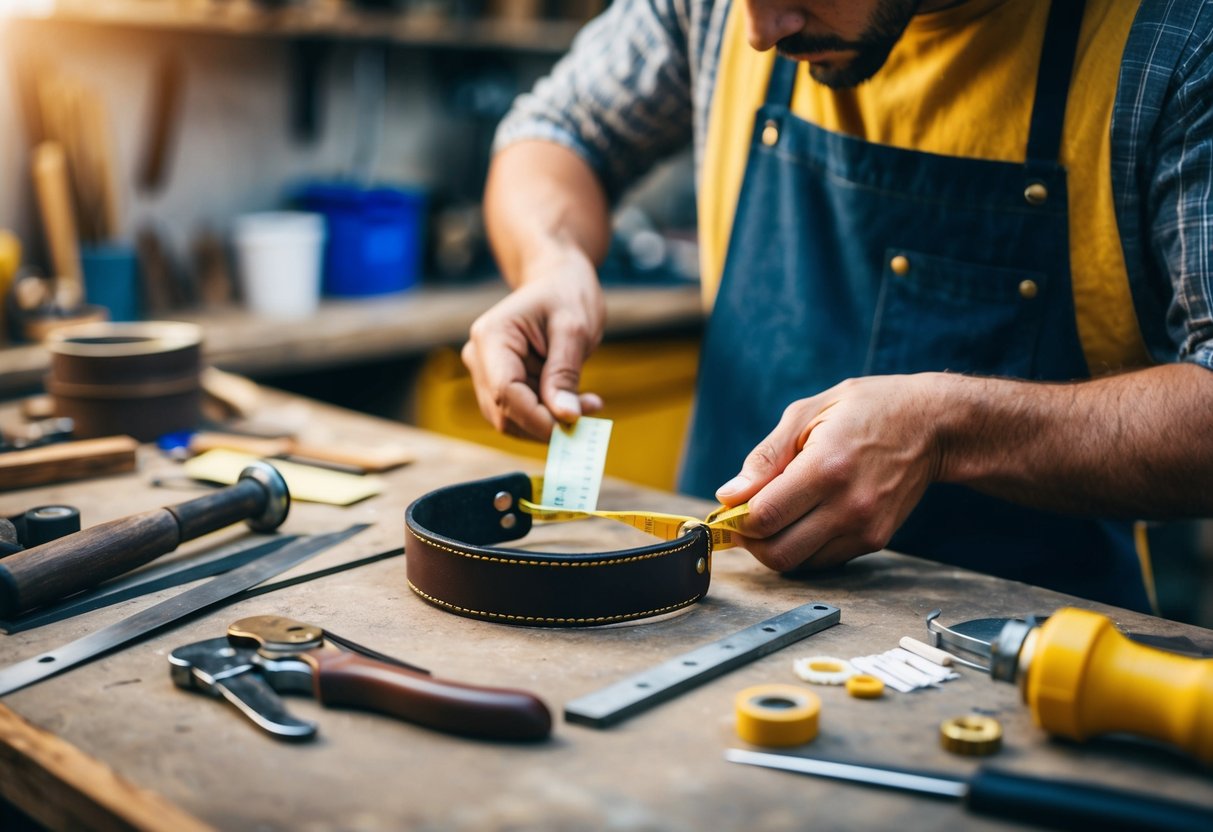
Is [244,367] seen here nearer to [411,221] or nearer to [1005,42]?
[411,221]

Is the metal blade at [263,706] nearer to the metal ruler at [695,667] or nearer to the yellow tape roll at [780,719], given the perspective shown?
the metal ruler at [695,667]

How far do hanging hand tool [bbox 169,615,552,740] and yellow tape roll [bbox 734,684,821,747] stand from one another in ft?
0.51

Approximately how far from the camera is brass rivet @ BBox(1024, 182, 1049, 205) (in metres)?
1.49

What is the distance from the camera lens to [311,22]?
10.3 ft

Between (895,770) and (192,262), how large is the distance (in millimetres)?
2977

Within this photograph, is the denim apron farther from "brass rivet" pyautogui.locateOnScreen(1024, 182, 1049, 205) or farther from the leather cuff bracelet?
the leather cuff bracelet

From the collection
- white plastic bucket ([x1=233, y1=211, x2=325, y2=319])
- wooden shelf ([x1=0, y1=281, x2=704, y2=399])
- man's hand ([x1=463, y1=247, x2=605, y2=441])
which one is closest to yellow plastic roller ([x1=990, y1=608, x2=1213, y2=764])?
man's hand ([x1=463, y1=247, x2=605, y2=441])

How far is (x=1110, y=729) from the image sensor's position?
2.93 ft

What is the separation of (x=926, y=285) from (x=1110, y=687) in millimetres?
828

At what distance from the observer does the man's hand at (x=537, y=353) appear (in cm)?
155

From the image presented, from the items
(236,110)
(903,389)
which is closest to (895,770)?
(903,389)

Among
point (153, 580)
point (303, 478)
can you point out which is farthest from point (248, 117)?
point (153, 580)

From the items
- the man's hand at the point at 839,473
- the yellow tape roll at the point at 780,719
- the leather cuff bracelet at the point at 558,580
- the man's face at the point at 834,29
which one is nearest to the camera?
the yellow tape roll at the point at 780,719

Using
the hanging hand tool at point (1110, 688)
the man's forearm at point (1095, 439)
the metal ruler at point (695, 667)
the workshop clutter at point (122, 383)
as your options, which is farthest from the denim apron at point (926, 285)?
the workshop clutter at point (122, 383)
